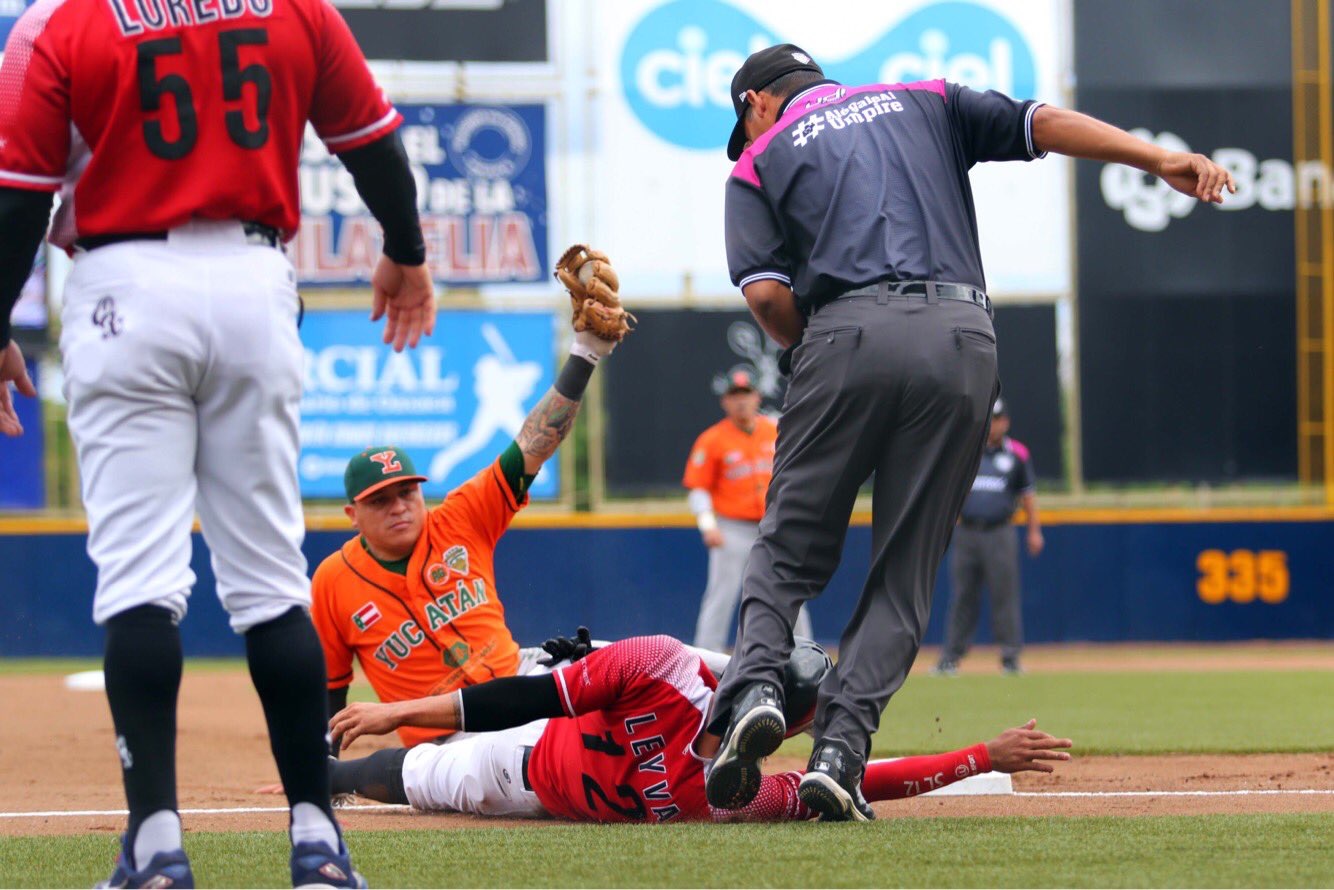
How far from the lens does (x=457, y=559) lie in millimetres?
4738

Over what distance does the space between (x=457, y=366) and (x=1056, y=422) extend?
A: 5.02 meters

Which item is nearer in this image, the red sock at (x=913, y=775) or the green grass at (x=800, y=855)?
the green grass at (x=800, y=855)

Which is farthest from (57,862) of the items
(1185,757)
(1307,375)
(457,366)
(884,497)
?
(1307,375)

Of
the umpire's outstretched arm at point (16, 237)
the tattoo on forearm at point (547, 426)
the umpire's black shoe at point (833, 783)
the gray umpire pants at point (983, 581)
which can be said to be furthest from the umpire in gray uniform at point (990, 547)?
the umpire's outstretched arm at point (16, 237)

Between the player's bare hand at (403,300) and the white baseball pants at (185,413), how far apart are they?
34 cm

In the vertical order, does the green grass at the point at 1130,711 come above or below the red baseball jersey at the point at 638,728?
below

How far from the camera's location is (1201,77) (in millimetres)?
14016

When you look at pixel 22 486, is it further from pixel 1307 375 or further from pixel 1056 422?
pixel 1307 375

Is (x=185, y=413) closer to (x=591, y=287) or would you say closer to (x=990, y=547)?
(x=591, y=287)

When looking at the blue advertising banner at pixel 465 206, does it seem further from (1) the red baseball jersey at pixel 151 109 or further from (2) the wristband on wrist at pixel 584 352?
(1) the red baseball jersey at pixel 151 109

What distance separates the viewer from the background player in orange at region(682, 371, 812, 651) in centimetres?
1078

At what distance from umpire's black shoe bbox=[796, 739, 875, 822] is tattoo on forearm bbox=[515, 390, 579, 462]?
1.39 metres

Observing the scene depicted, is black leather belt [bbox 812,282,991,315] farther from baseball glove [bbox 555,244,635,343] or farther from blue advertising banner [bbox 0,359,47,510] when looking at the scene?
blue advertising banner [bbox 0,359,47,510]

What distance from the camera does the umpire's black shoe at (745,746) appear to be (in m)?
3.54
